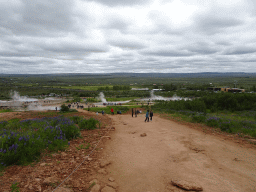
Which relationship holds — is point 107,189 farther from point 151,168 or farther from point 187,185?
point 187,185

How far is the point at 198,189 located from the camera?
17.2ft

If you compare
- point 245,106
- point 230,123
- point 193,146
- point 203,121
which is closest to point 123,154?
point 193,146

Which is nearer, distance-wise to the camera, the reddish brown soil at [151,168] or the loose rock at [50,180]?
the loose rock at [50,180]

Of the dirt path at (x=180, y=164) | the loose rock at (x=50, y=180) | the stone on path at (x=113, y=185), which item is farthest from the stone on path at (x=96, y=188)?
the loose rock at (x=50, y=180)

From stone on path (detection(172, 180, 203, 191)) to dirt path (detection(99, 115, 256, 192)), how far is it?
0.60 feet

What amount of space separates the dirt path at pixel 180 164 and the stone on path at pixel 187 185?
18 centimetres

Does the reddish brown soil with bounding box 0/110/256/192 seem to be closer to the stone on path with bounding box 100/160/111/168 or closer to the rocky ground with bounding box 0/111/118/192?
the rocky ground with bounding box 0/111/118/192

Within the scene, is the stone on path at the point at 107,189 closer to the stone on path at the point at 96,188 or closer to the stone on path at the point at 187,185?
the stone on path at the point at 96,188

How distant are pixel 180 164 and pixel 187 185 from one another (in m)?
1.93

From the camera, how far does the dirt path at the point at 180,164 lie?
5684 millimetres

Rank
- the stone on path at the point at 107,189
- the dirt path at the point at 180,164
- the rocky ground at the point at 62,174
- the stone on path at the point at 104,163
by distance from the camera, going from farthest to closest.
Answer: the stone on path at the point at 104,163 → the dirt path at the point at 180,164 → the stone on path at the point at 107,189 → the rocky ground at the point at 62,174

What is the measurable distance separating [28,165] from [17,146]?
101 cm

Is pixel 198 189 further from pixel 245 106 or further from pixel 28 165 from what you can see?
pixel 245 106

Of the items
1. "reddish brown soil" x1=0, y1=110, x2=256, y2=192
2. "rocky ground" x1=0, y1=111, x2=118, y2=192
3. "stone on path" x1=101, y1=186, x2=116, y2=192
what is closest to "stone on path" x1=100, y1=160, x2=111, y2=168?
"rocky ground" x1=0, y1=111, x2=118, y2=192
